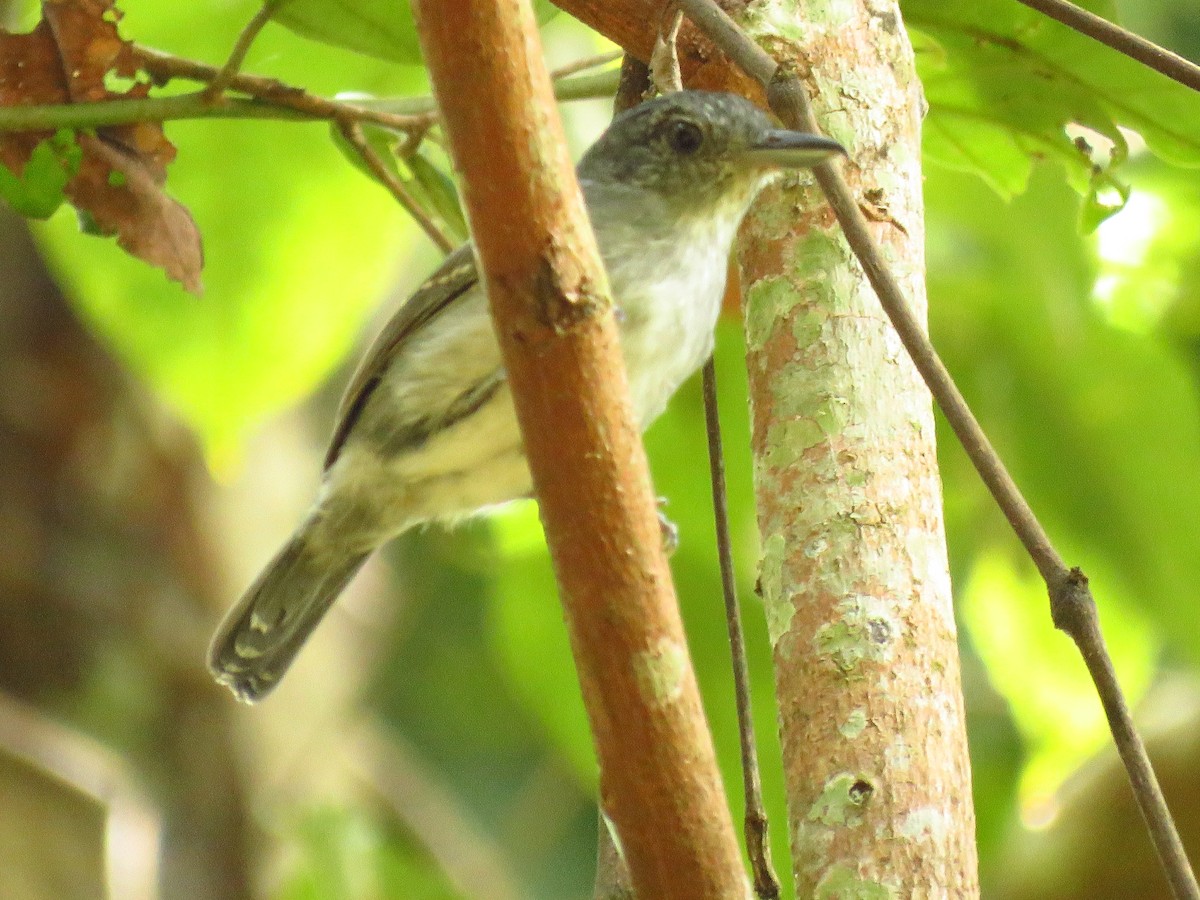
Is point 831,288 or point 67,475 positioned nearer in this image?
point 831,288

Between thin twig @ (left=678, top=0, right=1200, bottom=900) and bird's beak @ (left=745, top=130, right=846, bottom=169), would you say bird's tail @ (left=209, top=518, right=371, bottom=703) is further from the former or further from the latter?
thin twig @ (left=678, top=0, right=1200, bottom=900)

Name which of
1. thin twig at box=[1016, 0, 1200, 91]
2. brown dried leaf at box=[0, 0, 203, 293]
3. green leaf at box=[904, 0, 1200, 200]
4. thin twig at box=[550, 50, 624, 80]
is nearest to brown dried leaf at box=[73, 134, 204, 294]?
brown dried leaf at box=[0, 0, 203, 293]

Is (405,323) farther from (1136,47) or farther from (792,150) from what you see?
(1136,47)

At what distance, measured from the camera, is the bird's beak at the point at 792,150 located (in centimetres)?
176

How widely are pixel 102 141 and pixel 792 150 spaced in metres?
1.06

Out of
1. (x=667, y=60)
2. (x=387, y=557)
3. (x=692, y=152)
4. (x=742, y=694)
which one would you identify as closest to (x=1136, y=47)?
(x=667, y=60)

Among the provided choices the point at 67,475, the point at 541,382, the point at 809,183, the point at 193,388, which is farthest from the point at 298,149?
the point at 67,475

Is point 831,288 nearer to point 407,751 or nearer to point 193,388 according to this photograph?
point 193,388

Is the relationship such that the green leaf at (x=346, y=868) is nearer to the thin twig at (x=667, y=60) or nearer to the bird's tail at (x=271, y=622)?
the bird's tail at (x=271, y=622)

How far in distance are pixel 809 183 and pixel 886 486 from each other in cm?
48

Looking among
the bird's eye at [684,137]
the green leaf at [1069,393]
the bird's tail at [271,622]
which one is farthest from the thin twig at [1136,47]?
the bird's tail at [271,622]

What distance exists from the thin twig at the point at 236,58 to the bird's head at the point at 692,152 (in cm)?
56

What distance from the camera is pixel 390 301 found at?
20.0 feet

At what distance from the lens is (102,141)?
2387 millimetres
